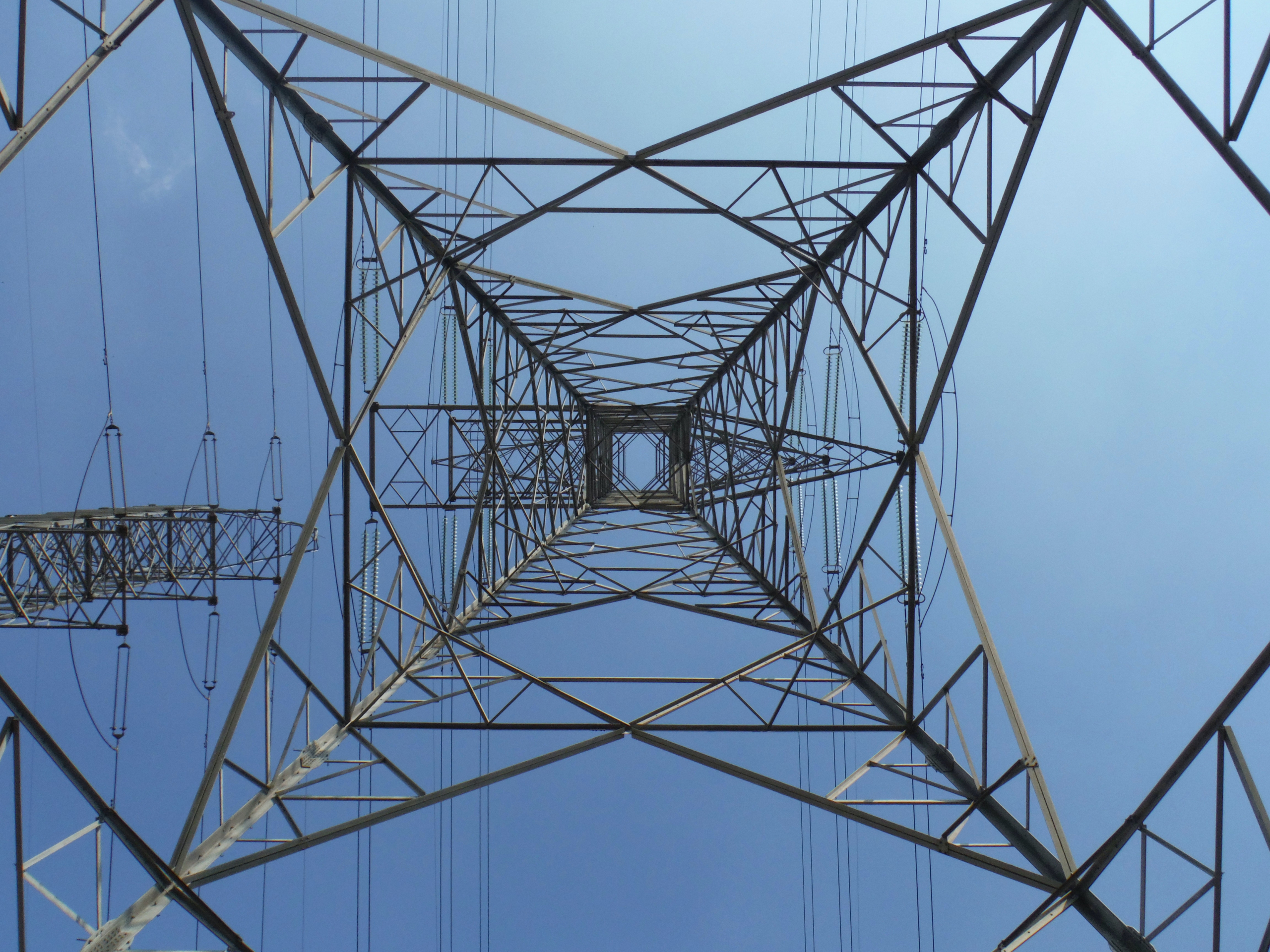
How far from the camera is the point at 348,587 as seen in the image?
993 centimetres

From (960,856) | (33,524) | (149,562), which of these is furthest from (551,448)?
(960,856)

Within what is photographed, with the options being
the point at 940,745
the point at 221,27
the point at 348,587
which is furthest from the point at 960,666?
the point at 221,27

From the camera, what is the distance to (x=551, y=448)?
73.0 ft

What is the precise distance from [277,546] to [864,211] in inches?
628

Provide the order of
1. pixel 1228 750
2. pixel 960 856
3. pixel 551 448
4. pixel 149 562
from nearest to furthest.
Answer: pixel 1228 750 < pixel 960 856 < pixel 149 562 < pixel 551 448

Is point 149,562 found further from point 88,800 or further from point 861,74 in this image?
point 861,74

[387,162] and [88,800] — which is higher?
[387,162]

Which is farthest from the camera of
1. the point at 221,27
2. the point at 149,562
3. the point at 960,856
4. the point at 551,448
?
the point at 551,448

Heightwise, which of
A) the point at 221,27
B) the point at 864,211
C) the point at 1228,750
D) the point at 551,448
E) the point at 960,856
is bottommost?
the point at 960,856

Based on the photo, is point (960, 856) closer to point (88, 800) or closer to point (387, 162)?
point (88, 800)

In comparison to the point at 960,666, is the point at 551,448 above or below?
above

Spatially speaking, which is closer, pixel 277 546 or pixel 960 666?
pixel 960 666

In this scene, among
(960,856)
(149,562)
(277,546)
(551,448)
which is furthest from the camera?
(551,448)

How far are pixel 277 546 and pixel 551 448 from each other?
24.4 feet
